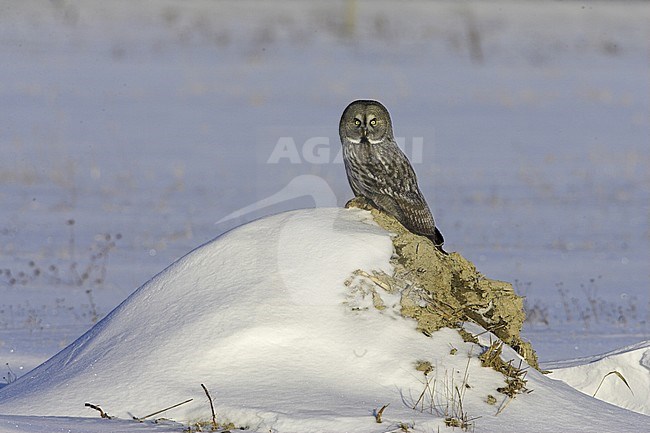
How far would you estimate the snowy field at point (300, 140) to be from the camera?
36.0ft

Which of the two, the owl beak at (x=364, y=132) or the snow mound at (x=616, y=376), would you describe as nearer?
the snow mound at (x=616, y=376)

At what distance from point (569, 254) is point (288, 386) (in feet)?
25.1

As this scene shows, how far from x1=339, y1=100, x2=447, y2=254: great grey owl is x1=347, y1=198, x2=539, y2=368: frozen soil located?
1.41 feet

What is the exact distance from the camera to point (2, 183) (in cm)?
1616

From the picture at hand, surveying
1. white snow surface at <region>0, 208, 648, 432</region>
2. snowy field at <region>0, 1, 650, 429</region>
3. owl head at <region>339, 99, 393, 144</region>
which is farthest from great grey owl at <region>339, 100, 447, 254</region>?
snowy field at <region>0, 1, 650, 429</region>

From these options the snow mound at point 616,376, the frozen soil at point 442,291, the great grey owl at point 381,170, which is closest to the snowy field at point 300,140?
the snow mound at point 616,376

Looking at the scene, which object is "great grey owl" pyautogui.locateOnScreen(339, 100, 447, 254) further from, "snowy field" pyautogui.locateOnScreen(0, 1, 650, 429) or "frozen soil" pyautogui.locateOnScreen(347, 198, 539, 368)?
"snowy field" pyautogui.locateOnScreen(0, 1, 650, 429)

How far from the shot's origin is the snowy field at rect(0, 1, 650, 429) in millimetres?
10969

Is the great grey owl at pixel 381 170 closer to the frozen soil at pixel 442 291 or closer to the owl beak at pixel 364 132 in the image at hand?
the owl beak at pixel 364 132

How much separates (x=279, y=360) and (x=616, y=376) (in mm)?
2251

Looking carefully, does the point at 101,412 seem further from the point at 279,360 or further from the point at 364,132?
the point at 364,132

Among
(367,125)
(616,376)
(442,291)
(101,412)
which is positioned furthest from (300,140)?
(101,412)

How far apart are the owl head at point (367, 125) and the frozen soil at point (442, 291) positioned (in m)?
0.88

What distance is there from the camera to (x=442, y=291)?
618 cm
